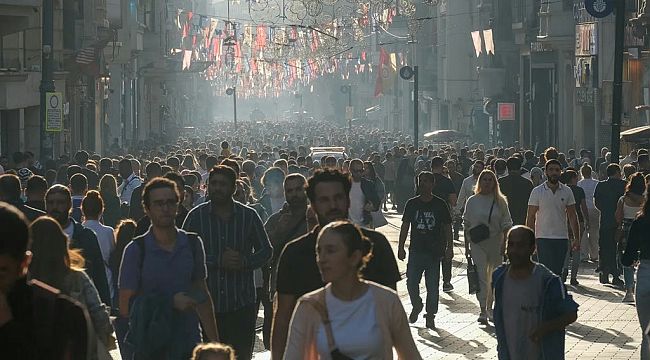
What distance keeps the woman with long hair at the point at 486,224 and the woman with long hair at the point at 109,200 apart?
139 inches

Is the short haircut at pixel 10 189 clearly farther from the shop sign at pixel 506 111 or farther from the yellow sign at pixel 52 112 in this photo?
the shop sign at pixel 506 111

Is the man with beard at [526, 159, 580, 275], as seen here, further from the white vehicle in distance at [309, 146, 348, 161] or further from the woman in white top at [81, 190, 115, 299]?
the white vehicle in distance at [309, 146, 348, 161]

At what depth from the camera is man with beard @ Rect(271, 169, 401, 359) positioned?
823cm

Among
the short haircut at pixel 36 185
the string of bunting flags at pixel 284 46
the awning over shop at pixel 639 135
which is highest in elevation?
the string of bunting flags at pixel 284 46

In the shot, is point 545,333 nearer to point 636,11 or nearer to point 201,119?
point 636,11

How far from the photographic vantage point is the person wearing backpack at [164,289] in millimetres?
9148

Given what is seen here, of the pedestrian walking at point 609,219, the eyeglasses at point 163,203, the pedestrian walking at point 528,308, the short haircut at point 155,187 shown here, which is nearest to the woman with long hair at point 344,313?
the eyeglasses at point 163,203

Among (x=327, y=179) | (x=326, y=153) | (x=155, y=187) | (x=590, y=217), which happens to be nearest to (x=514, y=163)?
(x=590, y=217)

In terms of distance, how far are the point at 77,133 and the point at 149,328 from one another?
43611mm

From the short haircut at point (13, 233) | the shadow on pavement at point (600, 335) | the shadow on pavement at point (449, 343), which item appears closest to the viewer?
the short haircut at point (13, 233)

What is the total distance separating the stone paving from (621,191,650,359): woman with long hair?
8.82 feet

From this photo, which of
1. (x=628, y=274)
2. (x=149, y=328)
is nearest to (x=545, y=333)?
(x=149, y=328)

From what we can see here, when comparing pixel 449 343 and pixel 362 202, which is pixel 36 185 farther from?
pixel 362 202

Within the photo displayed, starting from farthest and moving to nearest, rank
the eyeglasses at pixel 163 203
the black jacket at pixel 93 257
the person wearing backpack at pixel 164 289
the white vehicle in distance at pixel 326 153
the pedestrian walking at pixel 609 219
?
the white vehicle in distance at pixel 326 153 < the pedestrian walking at pixel 609 219 < the black jacket at pixel 93 257 < the eyeglasses at pixel 163 203 < the person wearing backpack at pixel 164 289
